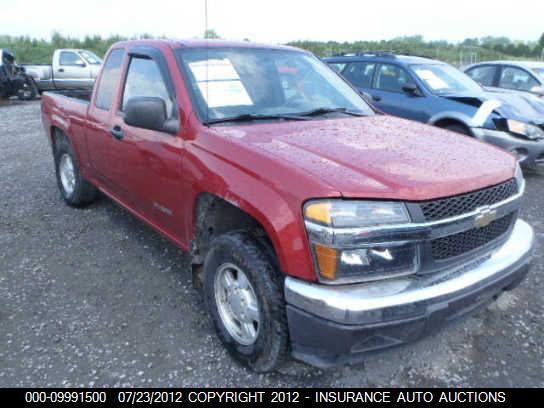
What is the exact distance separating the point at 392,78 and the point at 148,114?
16.4 feet

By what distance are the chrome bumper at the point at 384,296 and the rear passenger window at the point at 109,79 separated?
2.59m

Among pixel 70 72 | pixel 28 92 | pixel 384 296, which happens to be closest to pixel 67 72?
pixel 70 72

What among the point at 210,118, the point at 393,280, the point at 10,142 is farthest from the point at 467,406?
the point at 10,142

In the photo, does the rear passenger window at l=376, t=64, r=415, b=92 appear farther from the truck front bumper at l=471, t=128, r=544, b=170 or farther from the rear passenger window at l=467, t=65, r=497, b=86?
the rear passenger window at l=467, t=65, r=497, b=86

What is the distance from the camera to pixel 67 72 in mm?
15055

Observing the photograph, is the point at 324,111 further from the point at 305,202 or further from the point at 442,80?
the point at 442,80

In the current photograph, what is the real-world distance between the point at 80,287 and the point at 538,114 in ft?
19.8

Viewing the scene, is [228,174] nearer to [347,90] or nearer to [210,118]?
[210,118]

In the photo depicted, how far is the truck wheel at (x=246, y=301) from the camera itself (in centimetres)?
218

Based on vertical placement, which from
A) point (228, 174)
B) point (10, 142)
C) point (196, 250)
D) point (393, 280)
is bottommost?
point (10, 142)

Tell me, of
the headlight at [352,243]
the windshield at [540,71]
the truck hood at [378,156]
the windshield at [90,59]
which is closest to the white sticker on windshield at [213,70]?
the truck hood at [378,156]

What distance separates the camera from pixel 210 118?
2734 mm

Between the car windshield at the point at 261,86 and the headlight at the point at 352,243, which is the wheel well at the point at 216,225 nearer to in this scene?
the headlight at the point at 352,243

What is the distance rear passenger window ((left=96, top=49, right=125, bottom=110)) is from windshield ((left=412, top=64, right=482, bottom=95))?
4284mm
